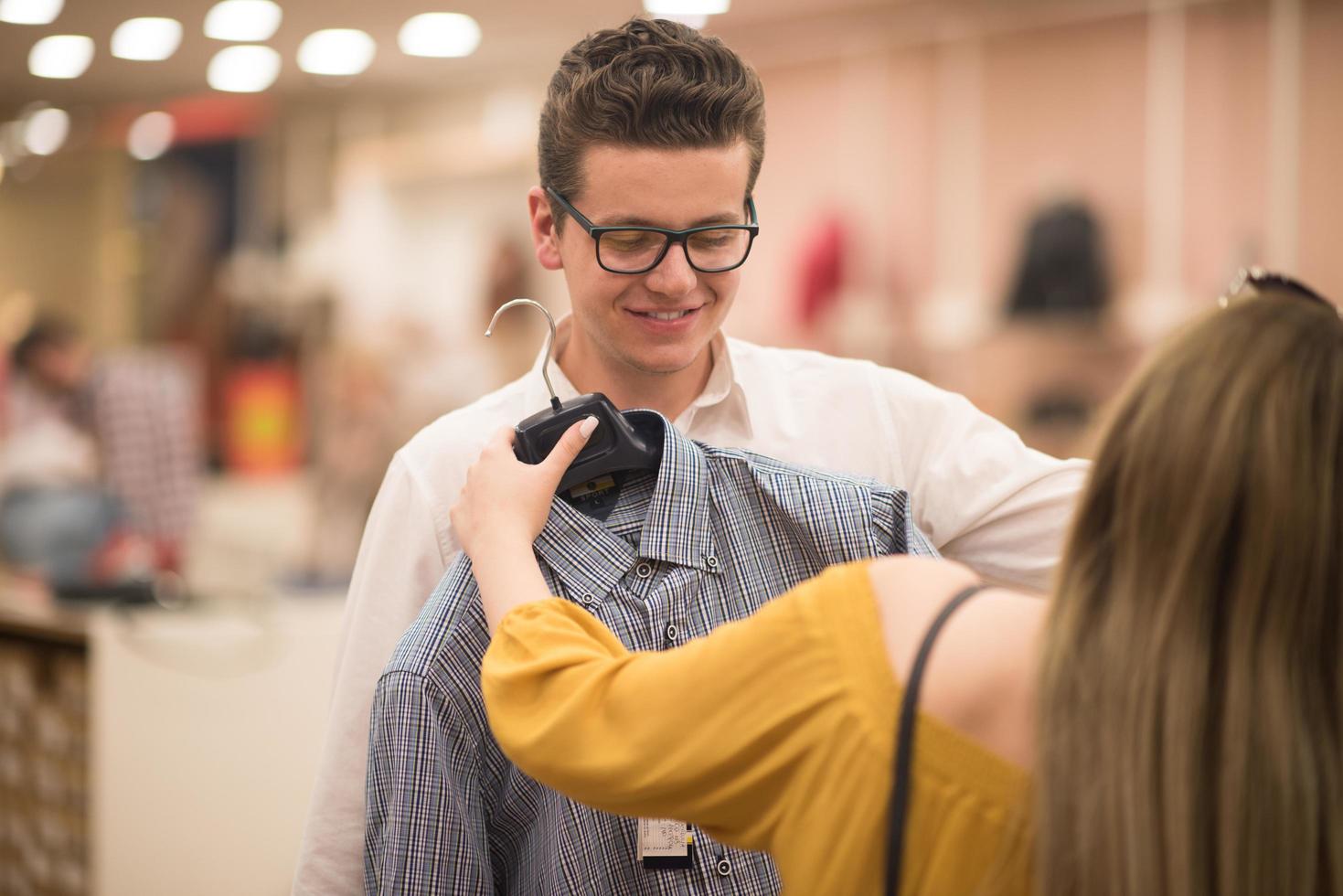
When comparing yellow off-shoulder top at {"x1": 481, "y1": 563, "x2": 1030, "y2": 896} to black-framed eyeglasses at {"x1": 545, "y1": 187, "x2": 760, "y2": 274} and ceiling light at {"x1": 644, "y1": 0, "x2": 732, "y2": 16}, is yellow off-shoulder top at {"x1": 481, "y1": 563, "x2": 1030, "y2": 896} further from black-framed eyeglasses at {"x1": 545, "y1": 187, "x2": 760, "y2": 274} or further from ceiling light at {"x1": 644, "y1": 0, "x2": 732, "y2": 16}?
ceiling light at {"x1": 644, "y1": 0, "x2": 732, "y2": 16}

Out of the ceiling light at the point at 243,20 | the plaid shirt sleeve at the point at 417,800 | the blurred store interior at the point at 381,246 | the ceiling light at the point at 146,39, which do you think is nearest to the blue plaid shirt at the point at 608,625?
the plaid shirt sleeve at the point at 417,800

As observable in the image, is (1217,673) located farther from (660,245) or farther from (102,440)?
(102,440)

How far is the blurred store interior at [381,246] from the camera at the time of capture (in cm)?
352

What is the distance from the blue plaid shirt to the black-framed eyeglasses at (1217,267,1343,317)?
433 mm

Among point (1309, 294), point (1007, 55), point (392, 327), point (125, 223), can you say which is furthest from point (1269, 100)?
point (125, 223)

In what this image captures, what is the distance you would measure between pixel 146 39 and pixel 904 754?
7.38 meters

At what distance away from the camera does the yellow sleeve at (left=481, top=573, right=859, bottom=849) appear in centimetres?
98

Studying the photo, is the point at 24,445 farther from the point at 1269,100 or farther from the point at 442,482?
the point at 1269,100

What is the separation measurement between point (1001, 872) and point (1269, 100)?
6.14 m

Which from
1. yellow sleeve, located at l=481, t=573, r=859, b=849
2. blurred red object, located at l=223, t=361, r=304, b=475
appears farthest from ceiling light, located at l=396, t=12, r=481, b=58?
yellow sleeve, located at l=481, t=573, r=859, b=849

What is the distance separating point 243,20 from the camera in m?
6.79

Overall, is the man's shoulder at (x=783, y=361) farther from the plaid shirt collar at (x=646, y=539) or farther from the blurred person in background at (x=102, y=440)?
the blurred person in background at (x=102, y=440)

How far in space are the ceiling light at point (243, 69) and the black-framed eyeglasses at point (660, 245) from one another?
6665 millimetres

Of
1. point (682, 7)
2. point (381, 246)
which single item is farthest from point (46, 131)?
point (682, 7)
